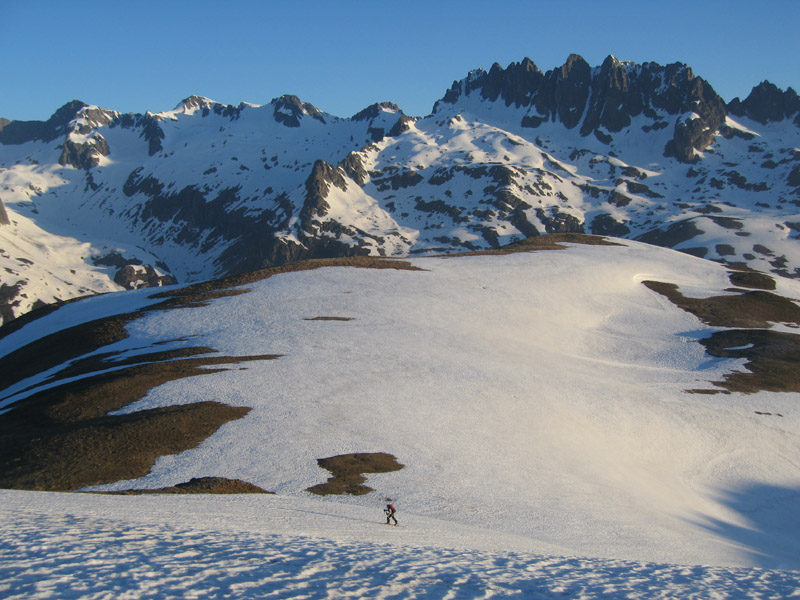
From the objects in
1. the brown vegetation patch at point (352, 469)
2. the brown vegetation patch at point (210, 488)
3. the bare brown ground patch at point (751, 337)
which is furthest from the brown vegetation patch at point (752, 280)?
the brown vegetation patch at point (210, 488)

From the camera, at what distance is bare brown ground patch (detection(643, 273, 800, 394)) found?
62662 mm

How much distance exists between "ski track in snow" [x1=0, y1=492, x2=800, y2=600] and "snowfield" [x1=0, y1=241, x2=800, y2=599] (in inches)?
4.3

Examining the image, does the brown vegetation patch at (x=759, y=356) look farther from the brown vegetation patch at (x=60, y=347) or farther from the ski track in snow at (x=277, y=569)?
the brown vegetation patch at (x=60, y=347)

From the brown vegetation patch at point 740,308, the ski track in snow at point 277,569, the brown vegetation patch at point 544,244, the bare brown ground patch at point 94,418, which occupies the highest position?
the brown vegetation patch at point 544,244

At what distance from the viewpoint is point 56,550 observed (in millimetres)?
17391

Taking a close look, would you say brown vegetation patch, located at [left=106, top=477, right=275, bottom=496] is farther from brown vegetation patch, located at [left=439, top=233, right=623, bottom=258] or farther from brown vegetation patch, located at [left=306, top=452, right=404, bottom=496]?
brown vegetation patch, located at [left=439, top=233, right=623, bottom=258]

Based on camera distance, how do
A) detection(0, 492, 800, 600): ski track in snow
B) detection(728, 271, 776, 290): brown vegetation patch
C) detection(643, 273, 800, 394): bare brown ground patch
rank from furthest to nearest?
detection(728, 271, 776, 290): brown vegetation patch → detection(643, 273, 800, 394): bare brown ground patch → detection(0, 492, 800, 600): ski track in snow

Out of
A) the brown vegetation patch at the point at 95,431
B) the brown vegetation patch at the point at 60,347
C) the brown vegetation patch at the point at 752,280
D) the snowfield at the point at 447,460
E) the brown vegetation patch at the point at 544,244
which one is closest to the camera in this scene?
the snowfield at the point at 447,460

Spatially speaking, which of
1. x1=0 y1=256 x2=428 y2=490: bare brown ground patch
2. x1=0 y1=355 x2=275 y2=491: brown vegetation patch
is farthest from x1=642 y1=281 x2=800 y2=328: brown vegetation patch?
x1=0 y1=355 x2=275 y2=491: brown vegetation patch

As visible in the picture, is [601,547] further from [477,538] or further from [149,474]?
[149,474]

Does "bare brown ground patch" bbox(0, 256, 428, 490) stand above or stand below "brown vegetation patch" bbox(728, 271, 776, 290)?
below

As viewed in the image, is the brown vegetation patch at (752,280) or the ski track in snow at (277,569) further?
the brown vegetation patch at (752,280)

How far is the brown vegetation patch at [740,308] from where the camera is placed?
8606 cm

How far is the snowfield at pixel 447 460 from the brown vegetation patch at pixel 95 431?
152 cm
